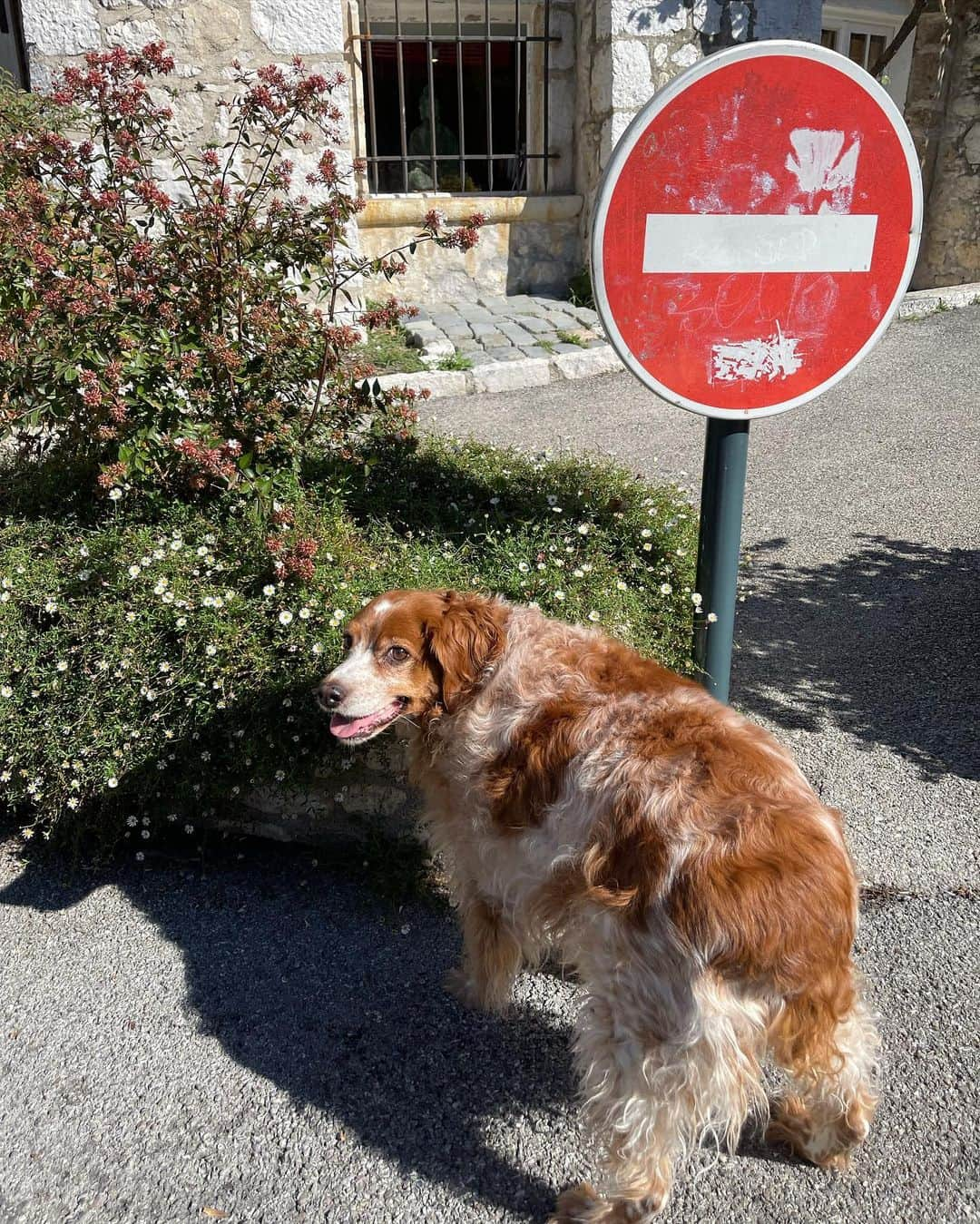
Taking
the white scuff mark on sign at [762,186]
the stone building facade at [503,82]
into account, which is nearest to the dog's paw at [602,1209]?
the white scuff mark on sign at [762,186]

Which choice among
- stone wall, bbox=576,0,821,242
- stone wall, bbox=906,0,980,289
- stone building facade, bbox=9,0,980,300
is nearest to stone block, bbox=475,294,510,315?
stone building facade, bbox=9,0,980,300

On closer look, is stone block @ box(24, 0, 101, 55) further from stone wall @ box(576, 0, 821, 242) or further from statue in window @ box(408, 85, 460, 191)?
stone wall @ box(576, 0, 821, 242)

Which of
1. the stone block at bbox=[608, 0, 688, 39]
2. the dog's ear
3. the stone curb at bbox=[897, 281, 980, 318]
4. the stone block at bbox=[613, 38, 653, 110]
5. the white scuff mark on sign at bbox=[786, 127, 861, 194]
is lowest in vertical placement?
the dog's ear

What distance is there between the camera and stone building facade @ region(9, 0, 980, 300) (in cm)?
761

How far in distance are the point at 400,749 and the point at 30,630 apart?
146 centimetres

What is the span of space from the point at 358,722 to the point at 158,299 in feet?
7.39

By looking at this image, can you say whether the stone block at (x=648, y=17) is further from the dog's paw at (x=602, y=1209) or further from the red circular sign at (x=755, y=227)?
the dog's paw at (x=602, y=1209)

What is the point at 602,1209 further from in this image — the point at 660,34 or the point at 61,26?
the point at 660,34

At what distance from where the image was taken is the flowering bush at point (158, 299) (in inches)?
136

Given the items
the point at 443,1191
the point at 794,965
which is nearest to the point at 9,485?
the point at 443,1191

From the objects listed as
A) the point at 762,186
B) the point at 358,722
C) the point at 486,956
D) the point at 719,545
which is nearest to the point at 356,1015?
the point at 486,956

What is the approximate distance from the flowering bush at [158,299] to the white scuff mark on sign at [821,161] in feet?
4.66

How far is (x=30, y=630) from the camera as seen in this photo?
10.8 feet

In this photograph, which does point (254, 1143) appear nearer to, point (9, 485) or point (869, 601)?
point (9, 485)
